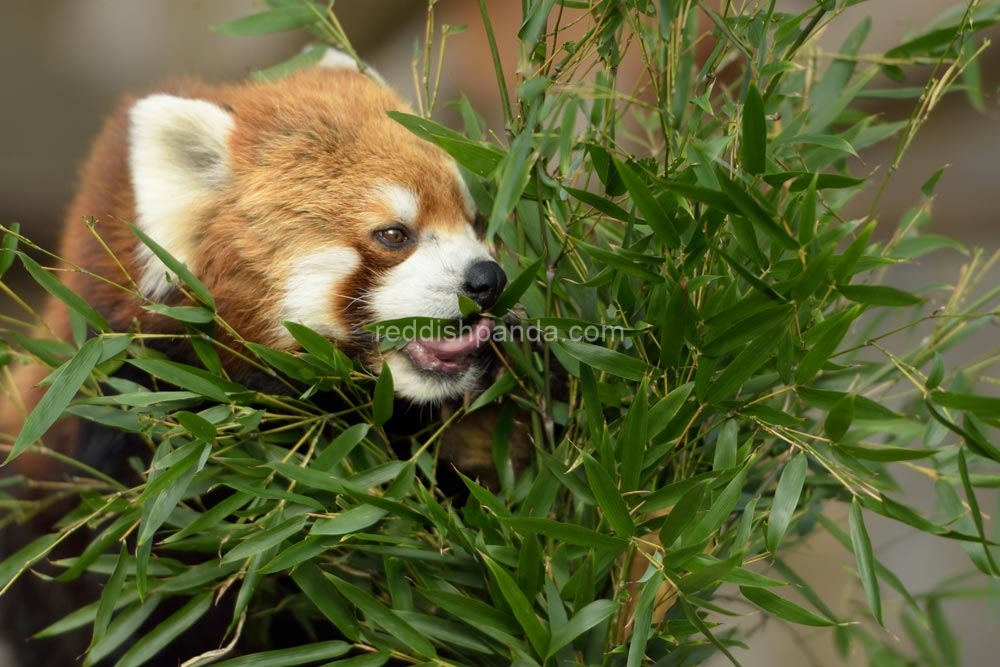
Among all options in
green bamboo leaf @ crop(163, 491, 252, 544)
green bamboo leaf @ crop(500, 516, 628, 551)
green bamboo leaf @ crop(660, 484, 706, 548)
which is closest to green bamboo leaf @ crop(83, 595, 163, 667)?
green bamboo leaf @ crop(163, 491, 252, 544)

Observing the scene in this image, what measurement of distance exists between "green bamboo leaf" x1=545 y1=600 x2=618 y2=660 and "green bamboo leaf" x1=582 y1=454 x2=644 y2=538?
0.08 m

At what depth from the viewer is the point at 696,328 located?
30.5 inches

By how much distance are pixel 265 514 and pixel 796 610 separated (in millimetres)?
528

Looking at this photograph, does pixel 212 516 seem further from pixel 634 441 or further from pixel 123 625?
pixel 634 441

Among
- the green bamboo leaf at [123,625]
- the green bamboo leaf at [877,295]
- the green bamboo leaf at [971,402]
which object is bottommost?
the green bamboo leaf at [123,625]

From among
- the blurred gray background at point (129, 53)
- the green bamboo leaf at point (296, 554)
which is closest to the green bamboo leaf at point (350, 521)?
the green bamboo leaf at point (296, 554)

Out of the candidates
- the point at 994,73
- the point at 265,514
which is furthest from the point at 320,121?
the point at 994,73

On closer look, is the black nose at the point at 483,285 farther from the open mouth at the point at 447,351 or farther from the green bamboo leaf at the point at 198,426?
the green bamboo leaf at the point at 198,426

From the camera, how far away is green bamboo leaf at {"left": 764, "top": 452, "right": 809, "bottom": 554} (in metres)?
0.75

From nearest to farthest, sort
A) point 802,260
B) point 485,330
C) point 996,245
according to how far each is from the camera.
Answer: point 802,260 < point 485,330 < point 996,245

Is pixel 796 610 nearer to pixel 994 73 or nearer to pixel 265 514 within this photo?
pixel 265 514

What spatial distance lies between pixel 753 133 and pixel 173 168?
2.42 feet

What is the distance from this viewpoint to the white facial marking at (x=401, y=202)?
1032 mm

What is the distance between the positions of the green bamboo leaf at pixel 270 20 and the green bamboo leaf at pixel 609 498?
712 millimetres
